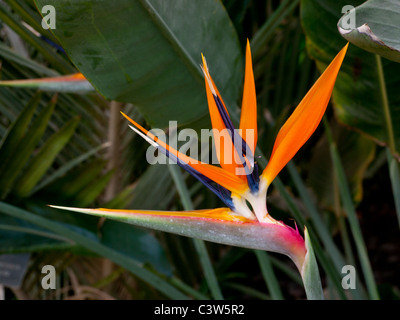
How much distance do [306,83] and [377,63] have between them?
0.56m

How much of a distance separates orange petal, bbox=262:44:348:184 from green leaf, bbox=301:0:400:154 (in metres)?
0.33

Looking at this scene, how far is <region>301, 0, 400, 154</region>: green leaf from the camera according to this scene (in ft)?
2.14

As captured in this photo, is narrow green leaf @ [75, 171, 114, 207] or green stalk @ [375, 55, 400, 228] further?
narrow green leaf @ [75, 171, 114, 207]

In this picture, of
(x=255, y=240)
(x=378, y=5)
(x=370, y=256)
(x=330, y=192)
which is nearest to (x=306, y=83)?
(x=330, y=192)

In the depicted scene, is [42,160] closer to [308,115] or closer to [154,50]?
[154,50]

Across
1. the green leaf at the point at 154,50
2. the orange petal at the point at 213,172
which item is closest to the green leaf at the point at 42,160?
the green leaf at the point at 154,50

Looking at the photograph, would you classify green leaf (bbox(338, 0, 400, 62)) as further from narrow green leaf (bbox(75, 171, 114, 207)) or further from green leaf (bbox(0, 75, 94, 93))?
narrow green leaf (bbox(75, 171, 114, 207))

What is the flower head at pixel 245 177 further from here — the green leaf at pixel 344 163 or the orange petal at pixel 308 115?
the green leaf at pixel 344 163

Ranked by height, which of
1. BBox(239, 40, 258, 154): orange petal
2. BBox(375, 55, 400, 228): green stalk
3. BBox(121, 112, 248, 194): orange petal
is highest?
BBox(375, 55, 400, 228): green stalk

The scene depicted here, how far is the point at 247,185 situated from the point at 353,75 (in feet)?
1.30

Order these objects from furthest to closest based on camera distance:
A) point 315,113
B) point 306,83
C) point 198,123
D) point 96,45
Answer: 1. point 306,83
2. point 198,123
3. point 96,45
4. point 315,113

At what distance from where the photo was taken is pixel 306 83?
1228 mm

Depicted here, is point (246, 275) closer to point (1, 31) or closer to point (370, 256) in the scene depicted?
point (370, 256)

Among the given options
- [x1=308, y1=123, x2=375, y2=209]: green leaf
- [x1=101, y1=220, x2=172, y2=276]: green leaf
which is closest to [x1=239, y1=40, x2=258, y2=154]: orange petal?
[x1=101, y1=220, x2=172, y2=276]: green leaf
